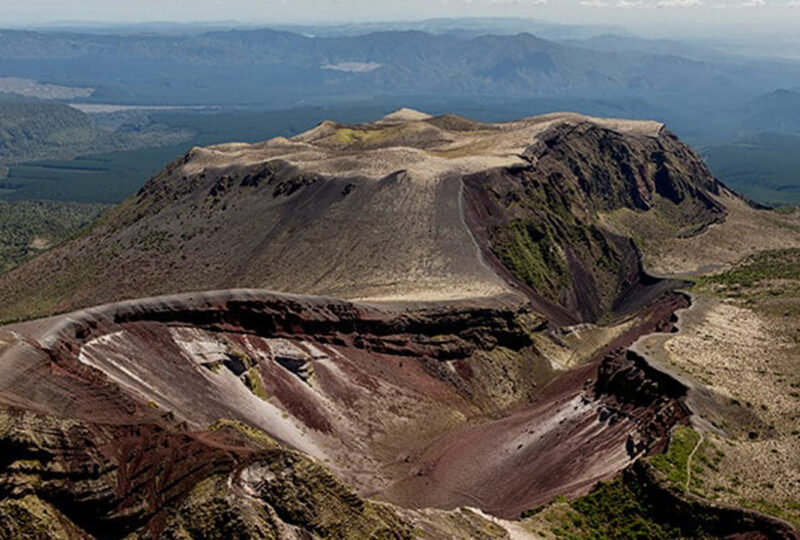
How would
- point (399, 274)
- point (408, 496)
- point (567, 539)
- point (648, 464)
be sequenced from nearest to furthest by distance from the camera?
point (567, 539) < point (648, 464) < point (408, 496) < point (399, 274)

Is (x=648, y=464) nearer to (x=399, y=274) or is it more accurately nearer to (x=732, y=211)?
(x=399, y=274)

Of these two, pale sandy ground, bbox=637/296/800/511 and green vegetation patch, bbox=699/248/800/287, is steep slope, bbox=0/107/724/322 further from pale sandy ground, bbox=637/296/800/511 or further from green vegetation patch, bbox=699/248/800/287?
pale sandy ground, bbox=637/296/800/511

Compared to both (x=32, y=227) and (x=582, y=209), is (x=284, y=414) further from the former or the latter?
(x=32, y=227)

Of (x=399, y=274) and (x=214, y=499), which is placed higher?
(x=214, y=499)

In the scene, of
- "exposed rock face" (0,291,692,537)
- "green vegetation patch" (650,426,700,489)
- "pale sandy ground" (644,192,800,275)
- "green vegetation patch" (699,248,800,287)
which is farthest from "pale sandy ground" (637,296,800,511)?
"pale sandy ground" (644,192,800,275)

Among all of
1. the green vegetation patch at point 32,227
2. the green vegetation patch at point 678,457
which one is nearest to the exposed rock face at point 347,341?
the green vegetation patch at point 678,457

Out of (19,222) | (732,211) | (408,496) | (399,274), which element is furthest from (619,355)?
(19,222)

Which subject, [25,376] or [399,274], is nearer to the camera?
[25,376]

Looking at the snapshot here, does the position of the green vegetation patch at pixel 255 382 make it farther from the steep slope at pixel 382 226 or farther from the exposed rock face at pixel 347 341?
the steep slope at pixel 382 226

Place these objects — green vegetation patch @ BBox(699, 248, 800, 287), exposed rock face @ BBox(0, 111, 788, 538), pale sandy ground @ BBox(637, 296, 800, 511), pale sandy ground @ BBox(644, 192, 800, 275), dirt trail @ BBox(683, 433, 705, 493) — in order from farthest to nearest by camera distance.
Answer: pale sandy ground @ BBox(644, 192, 800, 275), green vegetation patch @ BBox(699, 248, 800, 287), pale sandy ground @ BBox(637, 296, 800, 511), dirt trail @ BBox(683, 433, 705, 493), exposed rock face @ BBox(0, 111, 788, 538)
